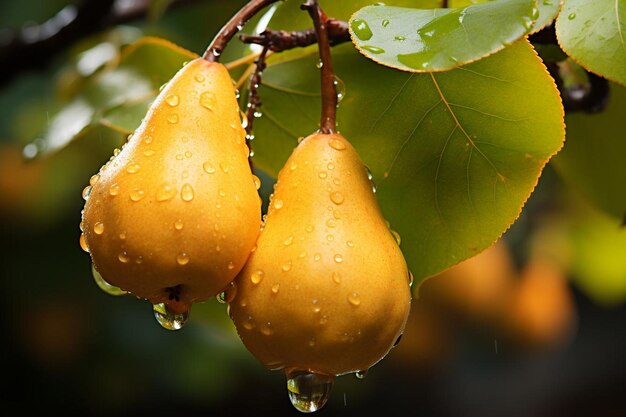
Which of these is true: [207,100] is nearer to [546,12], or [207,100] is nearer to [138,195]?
[138,195]

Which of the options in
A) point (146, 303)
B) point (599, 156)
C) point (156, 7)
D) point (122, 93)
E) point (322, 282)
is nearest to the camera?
point (322, 282)

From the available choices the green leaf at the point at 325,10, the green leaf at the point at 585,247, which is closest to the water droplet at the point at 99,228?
the green leaf at the point at 325,10

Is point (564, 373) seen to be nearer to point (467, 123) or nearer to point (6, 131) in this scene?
point (6, 131)

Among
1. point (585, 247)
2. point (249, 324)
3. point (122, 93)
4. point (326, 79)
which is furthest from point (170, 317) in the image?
point (585, 247)

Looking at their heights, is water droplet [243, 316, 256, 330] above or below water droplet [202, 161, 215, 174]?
below

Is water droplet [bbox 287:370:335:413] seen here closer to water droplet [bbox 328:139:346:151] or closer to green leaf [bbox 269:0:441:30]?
water droplet [bbox 328:139:346:151]

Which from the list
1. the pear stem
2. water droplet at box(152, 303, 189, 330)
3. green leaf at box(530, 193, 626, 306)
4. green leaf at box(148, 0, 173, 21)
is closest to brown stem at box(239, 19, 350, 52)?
the pear stem
